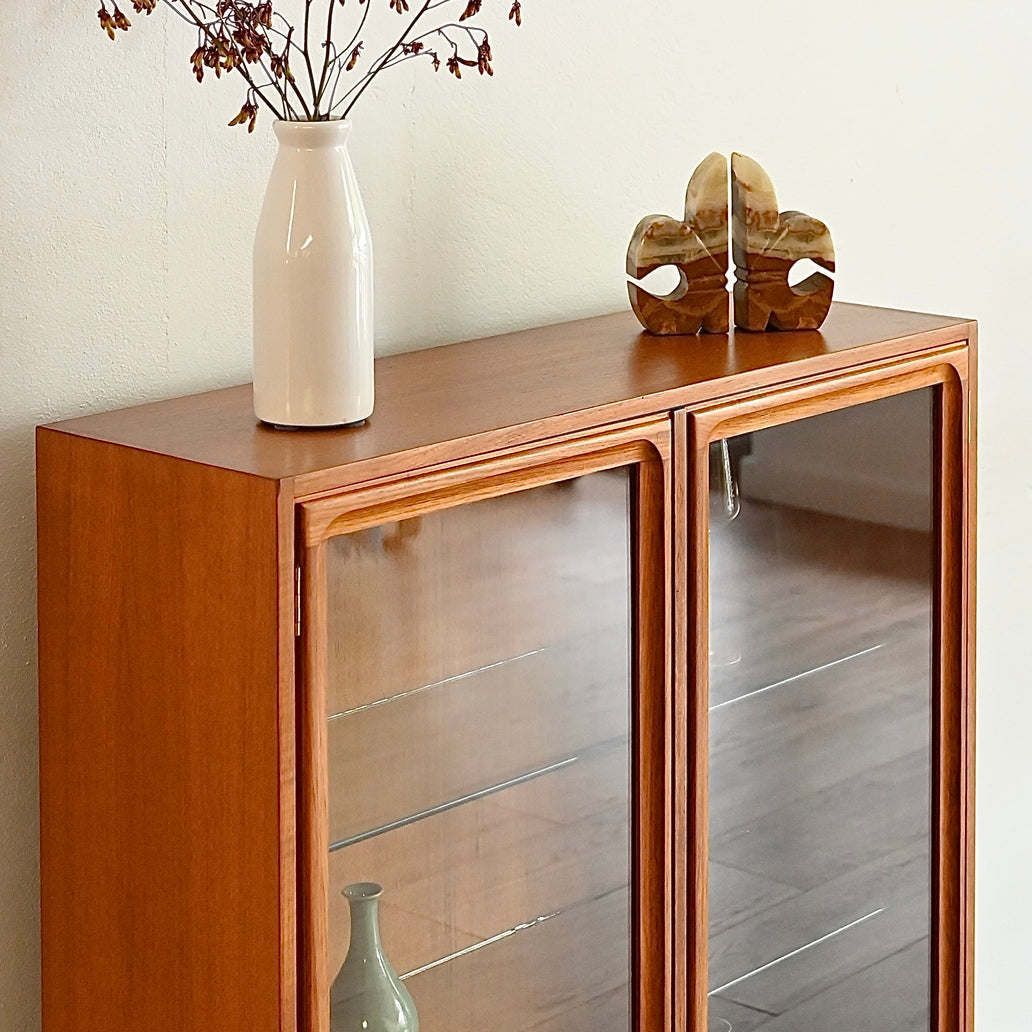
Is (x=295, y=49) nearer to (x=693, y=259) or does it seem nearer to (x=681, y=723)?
(x=693, y=259)

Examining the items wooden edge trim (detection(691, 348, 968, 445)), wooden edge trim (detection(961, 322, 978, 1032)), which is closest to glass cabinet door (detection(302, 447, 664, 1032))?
wooden edge trim (detection(691, 348, 968, 445))

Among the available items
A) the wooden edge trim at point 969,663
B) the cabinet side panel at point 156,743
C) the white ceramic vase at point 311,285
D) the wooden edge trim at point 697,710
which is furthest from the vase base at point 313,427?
the wooden edge trim at point 969,663

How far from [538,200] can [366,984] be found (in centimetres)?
83

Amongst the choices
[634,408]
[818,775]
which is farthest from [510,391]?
[818,775]

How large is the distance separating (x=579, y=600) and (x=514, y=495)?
0.13 metres

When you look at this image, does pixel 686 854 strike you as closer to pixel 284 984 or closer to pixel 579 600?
pixel 579 600

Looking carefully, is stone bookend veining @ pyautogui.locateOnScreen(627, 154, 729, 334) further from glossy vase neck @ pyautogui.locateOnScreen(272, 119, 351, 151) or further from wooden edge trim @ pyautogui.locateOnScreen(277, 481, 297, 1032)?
wooden edge trim @ pyautogui.locateOnScreen(277, 481, 297, 1032)

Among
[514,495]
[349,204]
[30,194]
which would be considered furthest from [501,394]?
[30,194]

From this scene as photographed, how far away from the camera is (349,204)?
1224 mm

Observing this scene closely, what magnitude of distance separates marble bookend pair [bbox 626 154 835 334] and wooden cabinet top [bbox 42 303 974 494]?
0.8 inches

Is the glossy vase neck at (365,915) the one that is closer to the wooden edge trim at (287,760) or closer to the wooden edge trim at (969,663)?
the wooden edge trim at (287,760)

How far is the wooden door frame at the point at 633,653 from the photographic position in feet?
3.81

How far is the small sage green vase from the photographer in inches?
49.5

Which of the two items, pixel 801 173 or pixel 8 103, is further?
pixel 801 173
